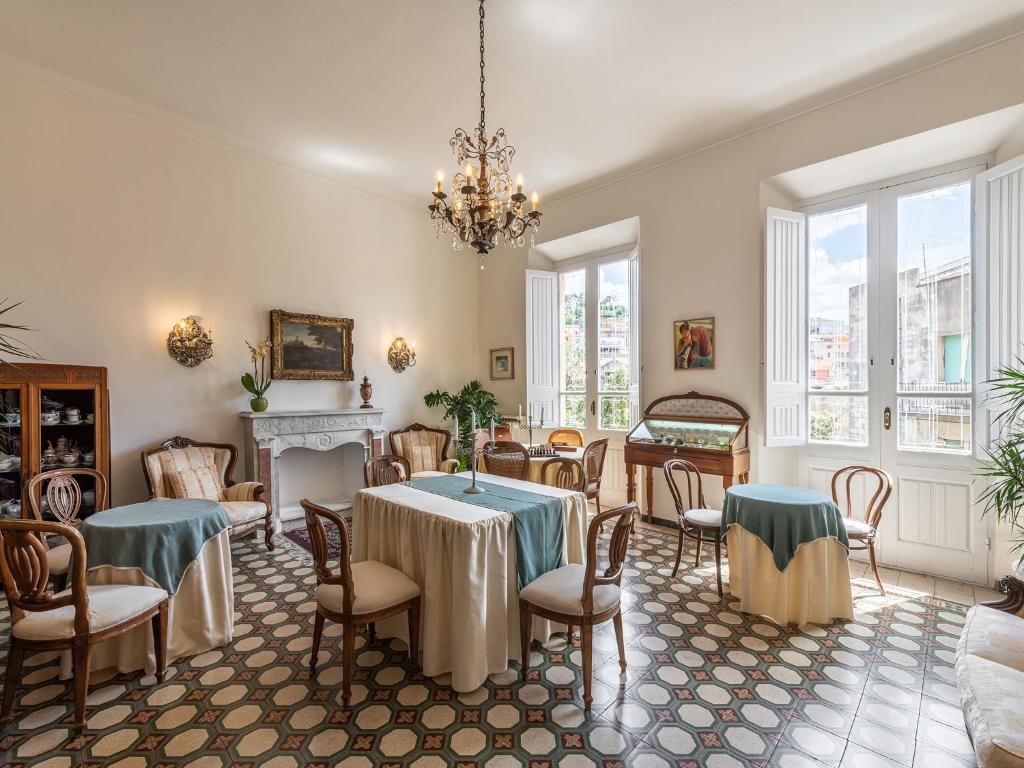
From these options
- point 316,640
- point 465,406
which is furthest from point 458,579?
point 465,406

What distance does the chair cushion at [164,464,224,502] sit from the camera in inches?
170

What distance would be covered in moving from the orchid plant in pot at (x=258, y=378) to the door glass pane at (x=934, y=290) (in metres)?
6.27

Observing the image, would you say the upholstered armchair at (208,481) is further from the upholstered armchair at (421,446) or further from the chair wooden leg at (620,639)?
the chair wooden leg at (620,639)

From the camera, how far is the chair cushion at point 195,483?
4.31 metres

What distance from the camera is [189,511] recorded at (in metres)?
2.92

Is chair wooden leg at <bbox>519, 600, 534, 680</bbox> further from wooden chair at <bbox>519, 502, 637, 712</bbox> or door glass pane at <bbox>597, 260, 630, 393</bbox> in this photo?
door glass pane at <bbox>597, 260, 630, 393</bbox>

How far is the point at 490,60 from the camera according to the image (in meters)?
3.71

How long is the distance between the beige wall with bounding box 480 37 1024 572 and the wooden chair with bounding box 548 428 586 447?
112 cm

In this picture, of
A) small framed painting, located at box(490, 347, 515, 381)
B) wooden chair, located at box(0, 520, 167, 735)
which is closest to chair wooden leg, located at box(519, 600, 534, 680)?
wooden chair, located at box(0, 520, 167, 735)

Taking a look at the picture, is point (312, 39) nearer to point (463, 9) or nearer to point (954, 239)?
point (463, 9)

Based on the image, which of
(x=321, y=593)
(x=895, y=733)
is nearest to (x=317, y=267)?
(x=321, y=593)

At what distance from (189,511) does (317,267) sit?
377 cm

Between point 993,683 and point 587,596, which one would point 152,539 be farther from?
point 993,683

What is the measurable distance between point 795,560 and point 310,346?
17.5 feet
